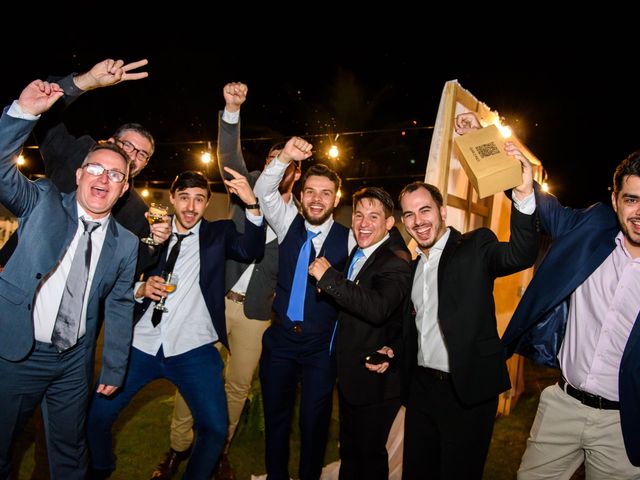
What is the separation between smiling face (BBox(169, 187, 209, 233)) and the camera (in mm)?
3316

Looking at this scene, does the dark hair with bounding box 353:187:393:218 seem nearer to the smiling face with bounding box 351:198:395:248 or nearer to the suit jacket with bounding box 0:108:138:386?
the smiling face with bounding box 351:198:395:248

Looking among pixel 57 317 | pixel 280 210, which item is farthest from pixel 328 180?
pixel 57 317

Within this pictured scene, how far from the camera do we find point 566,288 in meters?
2.42

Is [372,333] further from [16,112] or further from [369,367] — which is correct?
[16,112]

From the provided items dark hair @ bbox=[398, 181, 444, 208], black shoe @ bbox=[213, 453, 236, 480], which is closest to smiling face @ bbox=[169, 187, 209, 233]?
dark hair @ bbox=[398, 181, 444, 208]

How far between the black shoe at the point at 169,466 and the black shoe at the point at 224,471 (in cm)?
33

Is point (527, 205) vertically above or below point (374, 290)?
above

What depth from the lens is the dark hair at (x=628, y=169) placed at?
2180 mm

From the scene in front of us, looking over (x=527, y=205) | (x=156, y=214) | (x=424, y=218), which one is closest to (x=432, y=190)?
(x=424, y=218)

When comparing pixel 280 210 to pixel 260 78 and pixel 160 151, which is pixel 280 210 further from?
pixel 160 151

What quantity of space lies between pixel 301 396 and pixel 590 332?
205 cm

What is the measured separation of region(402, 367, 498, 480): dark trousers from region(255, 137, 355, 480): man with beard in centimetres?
67

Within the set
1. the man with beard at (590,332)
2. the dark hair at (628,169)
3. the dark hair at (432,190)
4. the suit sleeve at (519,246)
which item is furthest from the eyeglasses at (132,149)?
the dark hair at (628,169)

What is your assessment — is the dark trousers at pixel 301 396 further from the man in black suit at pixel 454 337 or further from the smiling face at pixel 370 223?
the smiling face at pixel 370 223
